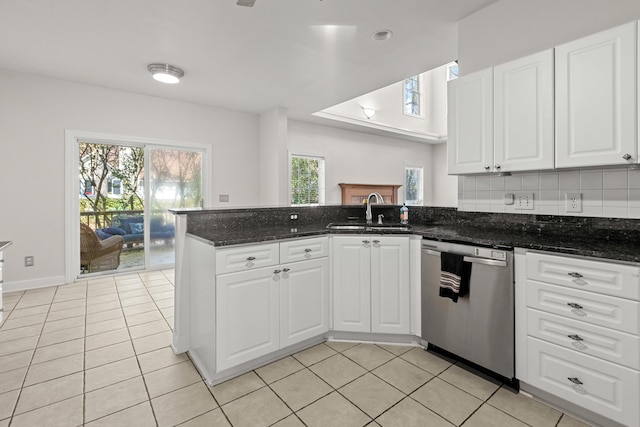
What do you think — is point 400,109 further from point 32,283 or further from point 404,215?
point 32,283

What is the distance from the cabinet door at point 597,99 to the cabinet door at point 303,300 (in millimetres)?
1744

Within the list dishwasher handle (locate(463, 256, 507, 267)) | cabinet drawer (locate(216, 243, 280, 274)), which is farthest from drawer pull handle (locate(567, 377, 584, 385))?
cabinet drawer (locate(216, 243, 280, 274))

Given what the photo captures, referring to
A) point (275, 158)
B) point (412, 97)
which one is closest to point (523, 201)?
point (275, 158)

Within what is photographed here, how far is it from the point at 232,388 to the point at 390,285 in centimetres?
129

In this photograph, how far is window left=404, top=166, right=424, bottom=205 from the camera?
8.15 meters

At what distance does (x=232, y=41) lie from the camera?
9.78ft

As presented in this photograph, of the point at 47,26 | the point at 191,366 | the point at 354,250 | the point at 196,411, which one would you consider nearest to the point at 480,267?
the point at 354,250

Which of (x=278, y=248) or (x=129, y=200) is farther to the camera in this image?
(x=129, y=200)

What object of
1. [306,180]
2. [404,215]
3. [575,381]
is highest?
[306,180]

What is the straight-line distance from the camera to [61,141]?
→ 3938 millimetres

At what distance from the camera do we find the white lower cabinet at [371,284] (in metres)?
2.37

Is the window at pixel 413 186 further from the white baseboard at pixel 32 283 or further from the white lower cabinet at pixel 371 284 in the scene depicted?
the white baseboard at pixel 32 283

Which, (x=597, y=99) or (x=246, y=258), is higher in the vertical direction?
Answer: (x=597, y=99)

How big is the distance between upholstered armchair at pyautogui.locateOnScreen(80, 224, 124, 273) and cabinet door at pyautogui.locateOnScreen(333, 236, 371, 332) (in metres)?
3.73
